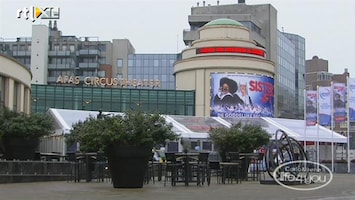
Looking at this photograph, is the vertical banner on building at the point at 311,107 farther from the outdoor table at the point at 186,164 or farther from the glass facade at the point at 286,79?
the glass facade at the point at 286,79

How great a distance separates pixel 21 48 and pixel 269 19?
47.9 m

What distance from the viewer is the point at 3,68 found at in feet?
109

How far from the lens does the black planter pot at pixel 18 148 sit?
2092 cm

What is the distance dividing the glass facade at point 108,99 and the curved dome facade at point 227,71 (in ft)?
6.12

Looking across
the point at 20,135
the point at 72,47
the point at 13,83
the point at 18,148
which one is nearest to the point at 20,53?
the point at 72,47

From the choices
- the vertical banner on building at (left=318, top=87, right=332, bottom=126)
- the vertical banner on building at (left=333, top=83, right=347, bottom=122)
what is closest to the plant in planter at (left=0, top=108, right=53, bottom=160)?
the vertical banner on building at (left=333, top=83, right=347, bottom=122)

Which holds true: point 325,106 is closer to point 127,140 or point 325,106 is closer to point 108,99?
point 127,140

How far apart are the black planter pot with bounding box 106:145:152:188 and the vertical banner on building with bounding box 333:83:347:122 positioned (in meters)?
25.4

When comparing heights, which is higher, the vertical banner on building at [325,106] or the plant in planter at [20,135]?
the vertical banner on building at [325,106]

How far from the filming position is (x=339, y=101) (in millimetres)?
37656

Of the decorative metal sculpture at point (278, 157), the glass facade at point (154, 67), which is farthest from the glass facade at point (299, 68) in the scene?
the decorative metal sculpture at point (278, 157)

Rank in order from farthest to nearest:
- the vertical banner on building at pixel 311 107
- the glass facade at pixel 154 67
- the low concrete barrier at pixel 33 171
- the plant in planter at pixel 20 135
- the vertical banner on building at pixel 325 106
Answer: the glass facade at pixel 154 67 → the vertical banner on building at pixel 311 107 → the vertical banner on building at pixel 325 106 → the plant in planter at pixel 20 135 → the low concrete barrier at pixel 33 171

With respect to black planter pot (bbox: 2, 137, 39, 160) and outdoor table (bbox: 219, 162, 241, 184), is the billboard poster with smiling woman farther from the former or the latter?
black planter pot (bbox: 2, 137, 39, 160)

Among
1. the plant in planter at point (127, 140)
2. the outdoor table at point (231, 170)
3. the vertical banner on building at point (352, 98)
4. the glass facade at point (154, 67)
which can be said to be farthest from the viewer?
the glass facade at point (154, 67)
